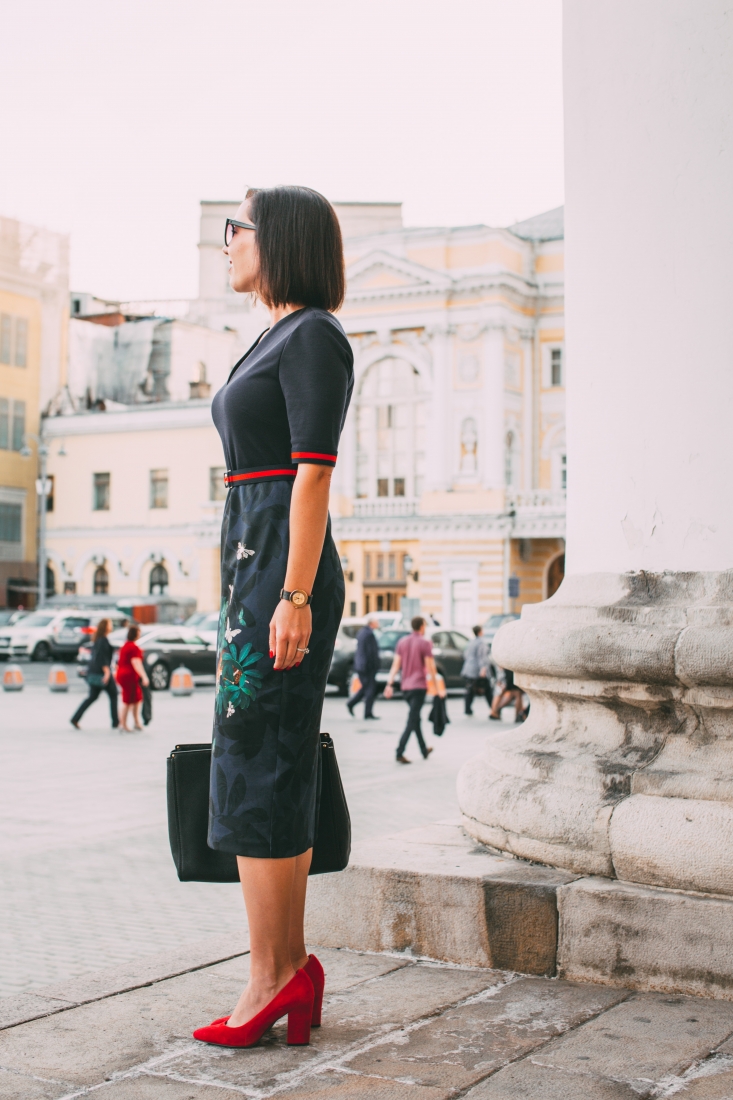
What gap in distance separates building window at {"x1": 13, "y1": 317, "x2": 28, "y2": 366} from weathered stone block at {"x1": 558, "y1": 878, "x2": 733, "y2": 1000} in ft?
190

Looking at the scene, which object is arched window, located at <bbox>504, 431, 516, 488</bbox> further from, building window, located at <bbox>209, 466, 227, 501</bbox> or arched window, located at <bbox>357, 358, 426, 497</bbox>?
building window, located at <bbox>209, 466, 227, 501</bbox>

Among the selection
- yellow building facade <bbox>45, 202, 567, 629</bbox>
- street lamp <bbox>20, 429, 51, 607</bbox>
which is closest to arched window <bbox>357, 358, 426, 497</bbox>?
yellow building facade <bbox>45, 202, 567, 629</bbox>

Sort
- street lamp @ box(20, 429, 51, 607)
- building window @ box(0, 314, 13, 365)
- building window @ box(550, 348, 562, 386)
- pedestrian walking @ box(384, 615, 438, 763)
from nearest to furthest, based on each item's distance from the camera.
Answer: pedestrian walking @ box(384, 615, 438, 763) < building window @ box(550, 348, 562, 386) < street lamp @ box(20, 429, 51, 607) < building window @ box(0, 314, 13, 365)

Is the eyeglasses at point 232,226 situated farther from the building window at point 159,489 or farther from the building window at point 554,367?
the building window at point 159,489

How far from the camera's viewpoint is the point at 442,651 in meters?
27.1

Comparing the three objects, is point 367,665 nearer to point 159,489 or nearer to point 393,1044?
point 393,1044

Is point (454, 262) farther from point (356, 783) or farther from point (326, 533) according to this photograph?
point (326, 533)

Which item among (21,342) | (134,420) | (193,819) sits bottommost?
(193,819)

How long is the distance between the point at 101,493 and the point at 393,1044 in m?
54.8

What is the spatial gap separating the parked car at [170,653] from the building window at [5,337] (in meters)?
31.5

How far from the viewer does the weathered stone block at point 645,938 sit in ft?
10.3

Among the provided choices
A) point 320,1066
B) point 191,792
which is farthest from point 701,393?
point 320,1066

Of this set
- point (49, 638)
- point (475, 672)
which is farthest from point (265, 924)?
point (49, 638)

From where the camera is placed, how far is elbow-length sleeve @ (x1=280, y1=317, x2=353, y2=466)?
2.96 metres
